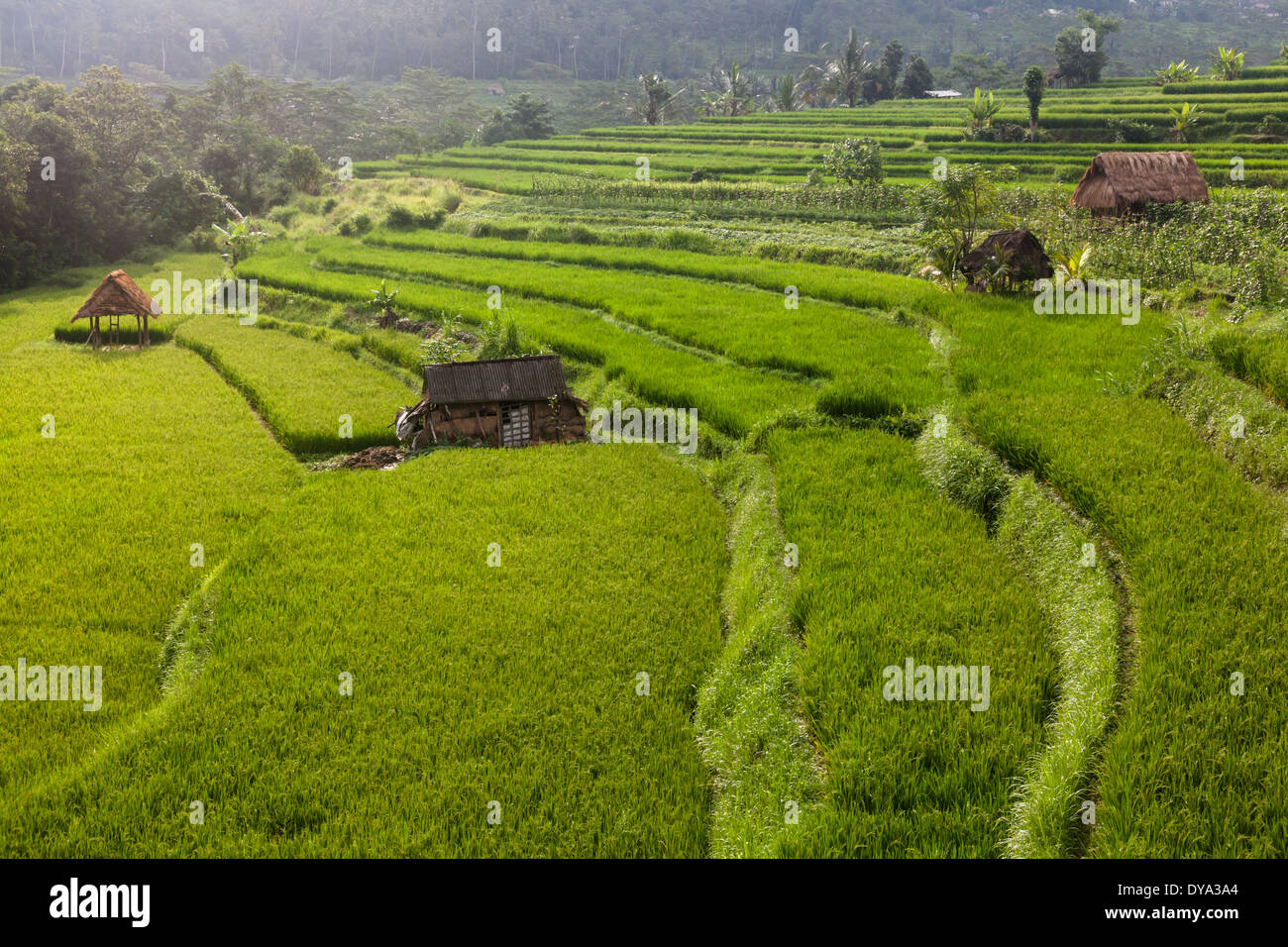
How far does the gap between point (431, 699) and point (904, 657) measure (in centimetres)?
388

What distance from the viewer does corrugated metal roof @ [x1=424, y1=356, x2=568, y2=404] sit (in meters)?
13.2

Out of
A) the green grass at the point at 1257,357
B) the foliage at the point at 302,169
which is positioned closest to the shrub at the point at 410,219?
the foliage at the point at 302,169

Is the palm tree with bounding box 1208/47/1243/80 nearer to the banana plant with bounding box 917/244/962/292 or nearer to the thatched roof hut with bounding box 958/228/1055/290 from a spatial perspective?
the banana plant with bounding box 917/244/962/292

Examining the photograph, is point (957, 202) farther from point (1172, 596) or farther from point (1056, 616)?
point (1172, 596)

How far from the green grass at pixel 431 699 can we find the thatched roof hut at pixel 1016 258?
1047 cm

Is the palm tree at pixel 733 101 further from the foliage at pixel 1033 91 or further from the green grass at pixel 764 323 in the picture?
the green grass at pixel 764 323

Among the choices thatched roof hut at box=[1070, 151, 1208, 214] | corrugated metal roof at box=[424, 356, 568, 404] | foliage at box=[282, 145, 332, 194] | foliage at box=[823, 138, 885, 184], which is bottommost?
corrugated metal roof at box=[424, 356, 568, 404]

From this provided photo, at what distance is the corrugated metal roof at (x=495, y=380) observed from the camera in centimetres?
1324

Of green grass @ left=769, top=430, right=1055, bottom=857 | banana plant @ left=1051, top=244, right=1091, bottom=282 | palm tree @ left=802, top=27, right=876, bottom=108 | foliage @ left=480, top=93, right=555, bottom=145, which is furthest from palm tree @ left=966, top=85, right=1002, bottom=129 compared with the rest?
green grass @ left=769, top=430, right=1055, bottom=857

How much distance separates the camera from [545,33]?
123 metres

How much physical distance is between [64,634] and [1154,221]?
2679 cm

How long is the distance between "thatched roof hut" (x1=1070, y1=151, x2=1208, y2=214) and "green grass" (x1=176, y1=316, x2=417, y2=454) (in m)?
21.6
